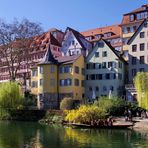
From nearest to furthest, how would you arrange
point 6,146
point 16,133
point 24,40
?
point 6,146, point 16,133, point 24,40

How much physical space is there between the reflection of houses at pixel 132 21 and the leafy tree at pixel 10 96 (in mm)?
30180

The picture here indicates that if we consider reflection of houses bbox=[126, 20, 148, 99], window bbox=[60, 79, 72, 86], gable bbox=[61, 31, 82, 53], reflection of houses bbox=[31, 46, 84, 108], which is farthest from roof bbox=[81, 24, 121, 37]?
window bbox=[60, 79, 72, 86]

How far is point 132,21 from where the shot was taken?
3757 inches

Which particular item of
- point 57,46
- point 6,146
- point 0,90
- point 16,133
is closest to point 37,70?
point 0,90

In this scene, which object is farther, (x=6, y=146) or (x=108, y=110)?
(x=108, y=110)

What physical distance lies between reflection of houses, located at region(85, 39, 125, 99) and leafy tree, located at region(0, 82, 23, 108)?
58.0 ft

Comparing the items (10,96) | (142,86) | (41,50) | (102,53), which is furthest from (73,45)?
(142,86)

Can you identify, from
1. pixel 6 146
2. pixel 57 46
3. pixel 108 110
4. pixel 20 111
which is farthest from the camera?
pixel 57 46

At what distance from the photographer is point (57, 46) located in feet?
358

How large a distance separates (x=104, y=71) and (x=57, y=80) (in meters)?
10.3

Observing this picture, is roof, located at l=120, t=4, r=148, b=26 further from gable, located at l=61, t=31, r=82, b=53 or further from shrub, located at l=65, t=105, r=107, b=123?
shrub, located at l=65, t=105, r=107, b=123

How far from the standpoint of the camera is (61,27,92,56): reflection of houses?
326ft

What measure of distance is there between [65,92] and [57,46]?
28.1 m

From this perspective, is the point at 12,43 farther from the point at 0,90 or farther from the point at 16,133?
the point at 16,133
